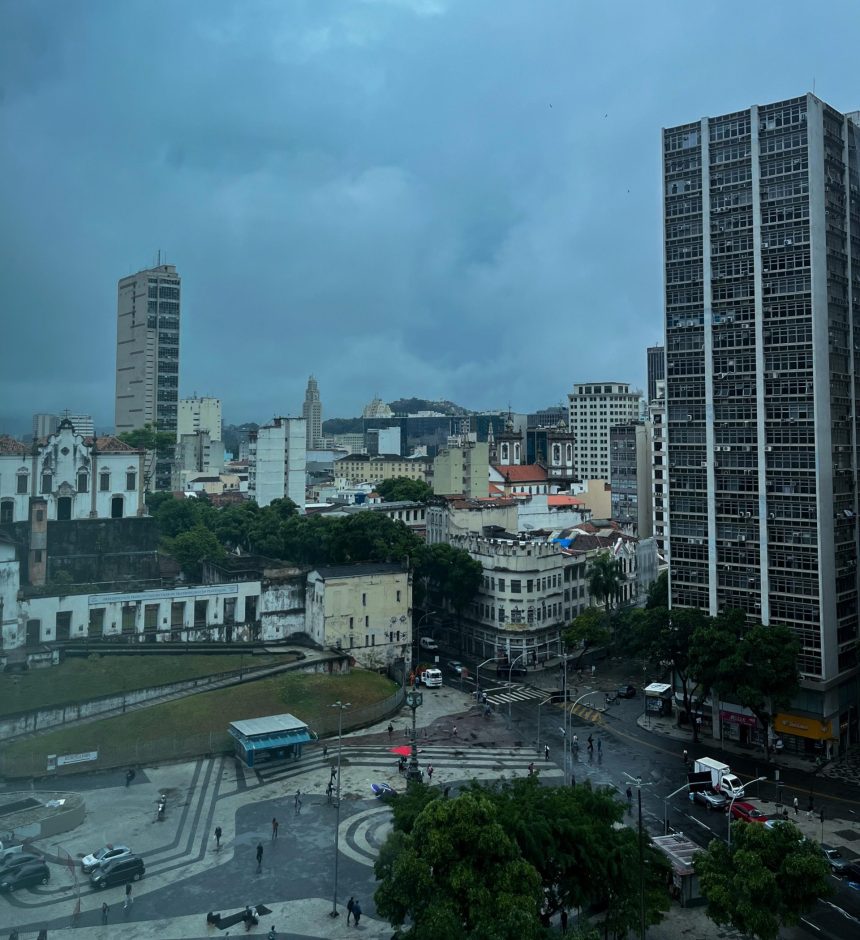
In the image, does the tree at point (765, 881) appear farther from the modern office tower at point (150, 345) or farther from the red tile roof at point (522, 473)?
the modern office tower at point (150, 345)

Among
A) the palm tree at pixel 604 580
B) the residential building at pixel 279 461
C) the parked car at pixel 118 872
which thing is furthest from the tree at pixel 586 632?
the residential building at pixel 279 461

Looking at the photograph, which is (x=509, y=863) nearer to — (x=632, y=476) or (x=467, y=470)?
(x=632, y=476)

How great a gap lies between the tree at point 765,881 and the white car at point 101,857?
86.1 feet

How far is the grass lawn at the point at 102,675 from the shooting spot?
55219 millimetres

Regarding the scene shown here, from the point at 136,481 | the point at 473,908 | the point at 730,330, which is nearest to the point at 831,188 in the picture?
the point at 730,330

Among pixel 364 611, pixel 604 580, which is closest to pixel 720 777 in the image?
pixel 364 611

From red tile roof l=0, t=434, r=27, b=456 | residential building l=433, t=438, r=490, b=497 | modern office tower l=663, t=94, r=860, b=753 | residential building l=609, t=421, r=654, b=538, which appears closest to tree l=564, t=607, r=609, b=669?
modern office tower l=663, t=94, r=860, b=753

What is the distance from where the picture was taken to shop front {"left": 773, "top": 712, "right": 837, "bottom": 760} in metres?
56.6

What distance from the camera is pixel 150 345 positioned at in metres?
166

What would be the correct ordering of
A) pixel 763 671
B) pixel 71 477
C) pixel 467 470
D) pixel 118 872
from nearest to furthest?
pixel 118 872 → pixel 763 671 → pixel 71 477 → pixel 467 470

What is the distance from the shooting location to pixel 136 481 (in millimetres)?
90500

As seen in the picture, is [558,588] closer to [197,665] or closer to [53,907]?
[197,665]

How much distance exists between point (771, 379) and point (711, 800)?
30.2 meters

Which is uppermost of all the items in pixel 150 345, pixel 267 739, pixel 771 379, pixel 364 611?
pixel 150 345
